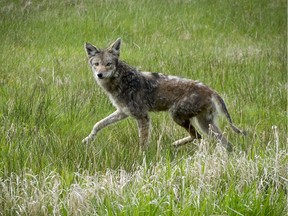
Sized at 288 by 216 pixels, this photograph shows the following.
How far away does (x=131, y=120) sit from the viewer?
769cm

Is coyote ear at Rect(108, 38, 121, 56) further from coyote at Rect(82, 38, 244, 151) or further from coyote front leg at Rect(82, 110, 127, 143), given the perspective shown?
coyote front leg at Rect(82, 110, 127, 143)

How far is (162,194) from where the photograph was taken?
430 cm

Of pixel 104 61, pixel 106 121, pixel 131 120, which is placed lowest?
pixel 131 120

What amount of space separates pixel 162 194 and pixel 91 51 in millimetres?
3569

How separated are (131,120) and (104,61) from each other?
2.95ft

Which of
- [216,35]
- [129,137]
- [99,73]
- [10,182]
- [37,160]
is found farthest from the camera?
[216,35]

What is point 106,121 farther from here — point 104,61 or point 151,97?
point 104,61

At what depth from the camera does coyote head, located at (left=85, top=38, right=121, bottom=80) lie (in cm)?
718

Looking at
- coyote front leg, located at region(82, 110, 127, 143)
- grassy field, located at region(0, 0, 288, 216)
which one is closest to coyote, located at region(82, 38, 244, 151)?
coyote front leg, located at region(82, 110, 127, 143)

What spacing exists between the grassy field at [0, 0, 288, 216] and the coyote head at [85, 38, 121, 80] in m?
0.47

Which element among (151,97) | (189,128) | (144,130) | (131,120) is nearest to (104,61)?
(151,97)

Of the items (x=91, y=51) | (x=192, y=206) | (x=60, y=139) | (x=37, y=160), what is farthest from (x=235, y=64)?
(x=192, y=206)

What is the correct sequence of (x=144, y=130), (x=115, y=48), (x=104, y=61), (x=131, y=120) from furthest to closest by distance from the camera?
(x=131, y=120)
(x=115, y=48)
(x=104, y=61)
(x=144, y=130)

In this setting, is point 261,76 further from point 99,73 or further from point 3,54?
point 3,54
